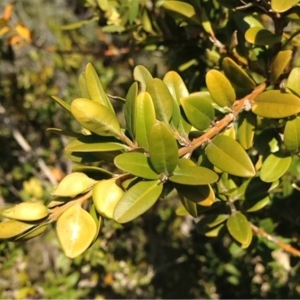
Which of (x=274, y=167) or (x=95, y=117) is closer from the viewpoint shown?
(x=95, y=117)

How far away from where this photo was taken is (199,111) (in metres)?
0.84

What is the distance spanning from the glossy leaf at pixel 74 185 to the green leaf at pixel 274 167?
0.31m

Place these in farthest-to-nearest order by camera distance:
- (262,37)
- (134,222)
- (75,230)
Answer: (134,222) < (262,37) < (75,230)

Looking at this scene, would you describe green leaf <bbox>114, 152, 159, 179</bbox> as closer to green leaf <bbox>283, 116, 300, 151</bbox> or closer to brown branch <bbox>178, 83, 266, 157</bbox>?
brown branch <bbox>178, 83, 266, 157</bbox>

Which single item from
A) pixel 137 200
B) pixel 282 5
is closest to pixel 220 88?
pixel 282 5

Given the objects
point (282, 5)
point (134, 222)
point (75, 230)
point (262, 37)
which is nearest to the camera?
point (75, 230)

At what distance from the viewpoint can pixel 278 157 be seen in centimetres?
91

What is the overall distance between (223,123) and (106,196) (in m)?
0.25

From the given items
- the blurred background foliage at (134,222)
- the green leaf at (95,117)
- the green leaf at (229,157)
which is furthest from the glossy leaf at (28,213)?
the blurred background foliage at (134,222)

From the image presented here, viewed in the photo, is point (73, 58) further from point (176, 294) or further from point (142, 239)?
point (176, 294)

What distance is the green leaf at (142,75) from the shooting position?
0.88 metres

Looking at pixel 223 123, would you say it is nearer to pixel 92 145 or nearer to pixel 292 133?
pixel 292 133

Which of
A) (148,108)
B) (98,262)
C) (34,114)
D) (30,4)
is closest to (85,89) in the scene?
(148,108)

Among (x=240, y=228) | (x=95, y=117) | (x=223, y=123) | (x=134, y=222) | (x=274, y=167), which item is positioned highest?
(x=95, y=117)
